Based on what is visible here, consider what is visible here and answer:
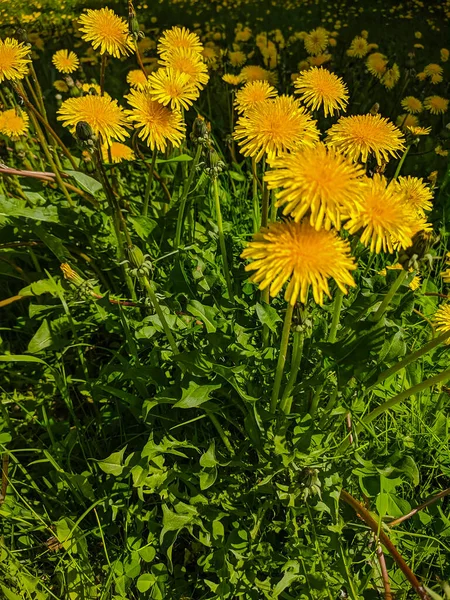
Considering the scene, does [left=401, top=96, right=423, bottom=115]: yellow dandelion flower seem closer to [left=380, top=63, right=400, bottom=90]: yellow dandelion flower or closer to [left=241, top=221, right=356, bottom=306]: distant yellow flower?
[left=380, top=63, right=400, bottom=90]: yellow dandelion flower

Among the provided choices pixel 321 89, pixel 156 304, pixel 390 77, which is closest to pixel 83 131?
pixel 156 304

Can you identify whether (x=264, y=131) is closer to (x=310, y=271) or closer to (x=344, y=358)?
(x=310, y=271)

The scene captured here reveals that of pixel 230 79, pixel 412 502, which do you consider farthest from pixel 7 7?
pixel 412 502

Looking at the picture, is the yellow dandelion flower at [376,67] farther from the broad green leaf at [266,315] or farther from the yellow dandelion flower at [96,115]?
the broad green leaf at [266,315]

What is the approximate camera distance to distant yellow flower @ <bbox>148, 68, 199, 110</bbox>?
145 cm

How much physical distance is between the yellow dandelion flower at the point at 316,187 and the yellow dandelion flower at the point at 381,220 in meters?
0.04

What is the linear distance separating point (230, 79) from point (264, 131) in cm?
129

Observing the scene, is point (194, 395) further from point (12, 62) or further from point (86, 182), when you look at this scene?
point (12, 62)

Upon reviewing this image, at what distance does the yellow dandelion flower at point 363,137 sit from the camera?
45.9 inches

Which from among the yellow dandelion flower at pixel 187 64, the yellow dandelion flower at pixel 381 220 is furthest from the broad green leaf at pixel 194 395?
the yellow dandelion flower at pixel 187 64

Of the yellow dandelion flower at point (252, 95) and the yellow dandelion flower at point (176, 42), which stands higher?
the yellow dandelion flower at point (176, 42)

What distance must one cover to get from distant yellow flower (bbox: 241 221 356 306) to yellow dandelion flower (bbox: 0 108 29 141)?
1.54 metres

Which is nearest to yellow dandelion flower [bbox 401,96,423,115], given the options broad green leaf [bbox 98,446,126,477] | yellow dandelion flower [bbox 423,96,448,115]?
yellow dandelion flower [bbox 423,96,448,115]

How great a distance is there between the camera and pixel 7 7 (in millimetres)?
4059
